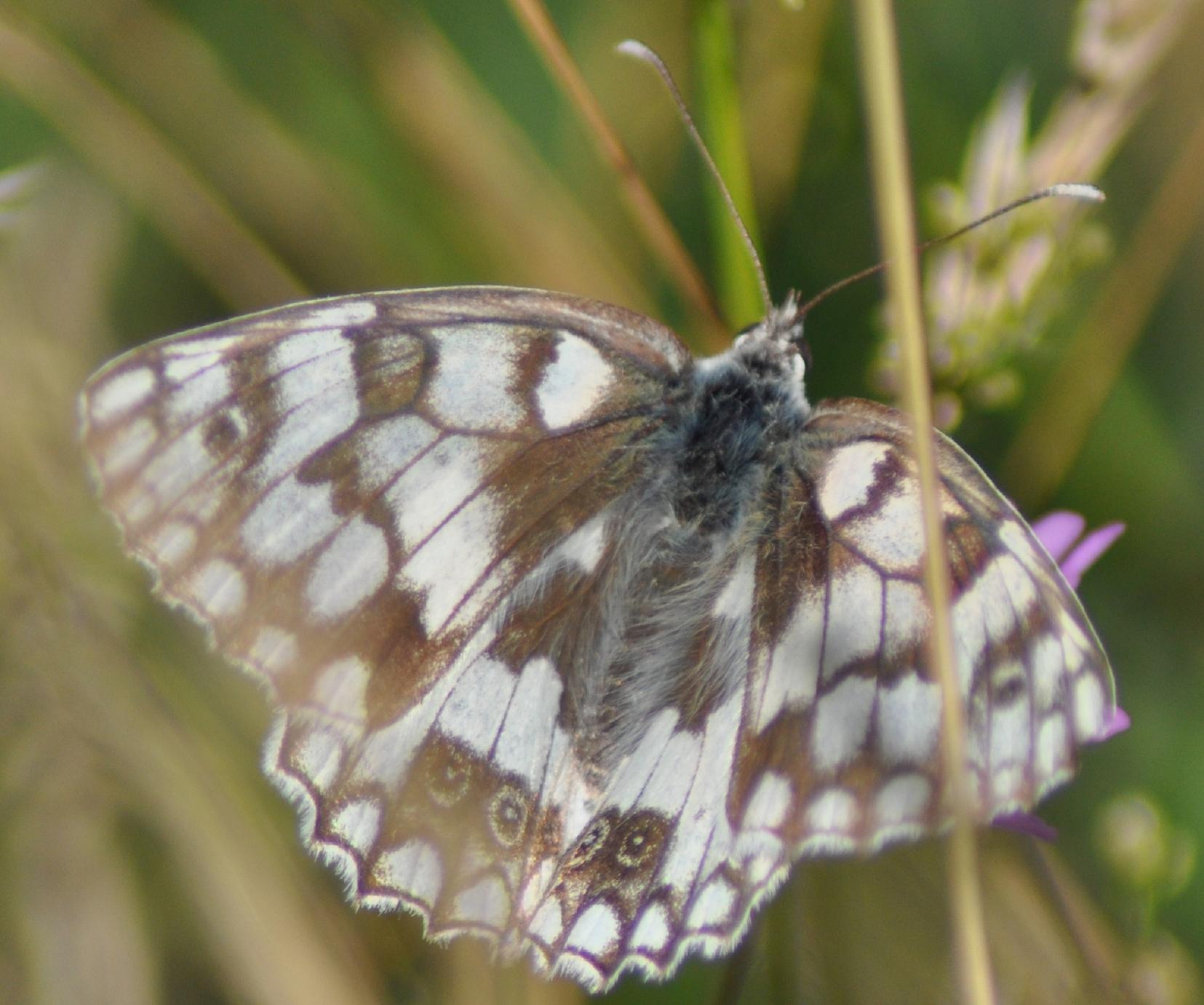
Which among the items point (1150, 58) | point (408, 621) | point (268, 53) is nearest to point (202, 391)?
point (408, 621)

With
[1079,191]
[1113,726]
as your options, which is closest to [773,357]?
[1079,191]

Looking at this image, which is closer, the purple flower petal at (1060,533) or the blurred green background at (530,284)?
the purple flower petal at (1060,533)

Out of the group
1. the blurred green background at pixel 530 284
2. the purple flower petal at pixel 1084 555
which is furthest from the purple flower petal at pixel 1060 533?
the blurred green background at pixel 530 284

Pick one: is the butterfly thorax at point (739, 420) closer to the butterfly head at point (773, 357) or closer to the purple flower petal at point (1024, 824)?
the butterfly head at point (773, 357)

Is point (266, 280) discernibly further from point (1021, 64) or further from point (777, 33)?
point (1021, 64)

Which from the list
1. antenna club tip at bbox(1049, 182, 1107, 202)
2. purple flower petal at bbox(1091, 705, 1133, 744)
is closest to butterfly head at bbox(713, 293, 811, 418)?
antenna club tip at bbox(1049, 182, 1107, 202)

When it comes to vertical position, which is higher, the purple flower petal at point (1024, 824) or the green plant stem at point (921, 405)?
the green plant stem at point (921, 405)

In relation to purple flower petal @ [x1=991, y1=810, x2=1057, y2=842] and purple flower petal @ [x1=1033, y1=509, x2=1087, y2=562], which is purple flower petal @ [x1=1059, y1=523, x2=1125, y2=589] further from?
purple flower petal @ [x1=991, y1=810, x2=1057, y2=842]
